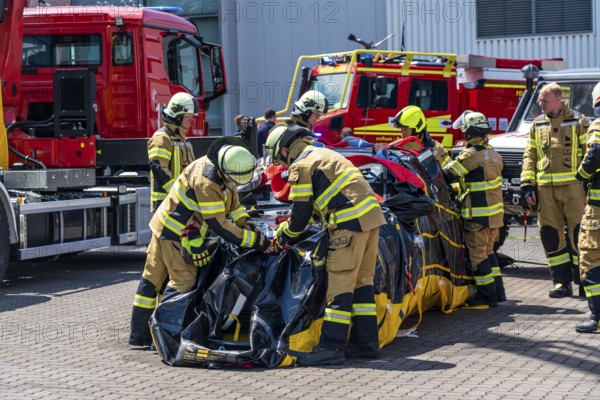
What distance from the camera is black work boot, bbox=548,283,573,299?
419 inches

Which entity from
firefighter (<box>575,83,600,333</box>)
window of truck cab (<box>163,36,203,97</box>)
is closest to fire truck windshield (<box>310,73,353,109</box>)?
window of truck cab (<box>163,36,203,97</box>)

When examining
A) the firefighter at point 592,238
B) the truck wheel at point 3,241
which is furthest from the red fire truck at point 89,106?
the firefighter at point 592,238

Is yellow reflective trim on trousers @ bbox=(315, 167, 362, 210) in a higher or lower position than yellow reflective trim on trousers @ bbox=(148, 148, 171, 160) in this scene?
lower

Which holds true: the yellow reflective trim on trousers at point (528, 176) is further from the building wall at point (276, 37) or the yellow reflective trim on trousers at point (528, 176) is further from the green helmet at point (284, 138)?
the building wall at point (276, 37)

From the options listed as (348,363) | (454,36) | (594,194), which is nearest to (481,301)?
(594,194)

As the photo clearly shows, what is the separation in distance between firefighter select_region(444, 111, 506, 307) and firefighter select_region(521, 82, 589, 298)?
50cm

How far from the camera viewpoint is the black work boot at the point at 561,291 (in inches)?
419

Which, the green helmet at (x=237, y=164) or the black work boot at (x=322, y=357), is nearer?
the black work boot at (x=322, y=357)

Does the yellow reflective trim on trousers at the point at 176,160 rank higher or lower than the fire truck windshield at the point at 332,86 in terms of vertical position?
lower

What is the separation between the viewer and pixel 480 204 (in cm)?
1030

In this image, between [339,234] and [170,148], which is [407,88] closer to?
[170,148]

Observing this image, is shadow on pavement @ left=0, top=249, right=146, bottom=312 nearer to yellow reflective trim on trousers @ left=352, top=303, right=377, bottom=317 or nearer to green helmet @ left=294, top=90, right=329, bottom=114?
green helmet @ left=294, top=90, right=329, bottom=114

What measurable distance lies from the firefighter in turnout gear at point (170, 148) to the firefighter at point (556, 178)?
348 cm

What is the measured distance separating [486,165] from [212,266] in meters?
3.52
